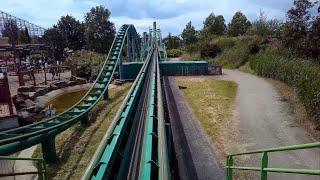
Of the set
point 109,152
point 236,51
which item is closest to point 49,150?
point 109,152

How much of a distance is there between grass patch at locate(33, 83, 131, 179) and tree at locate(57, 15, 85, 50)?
61.8m

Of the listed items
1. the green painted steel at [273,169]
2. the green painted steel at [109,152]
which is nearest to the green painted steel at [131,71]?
the green painted steel at [109,152]

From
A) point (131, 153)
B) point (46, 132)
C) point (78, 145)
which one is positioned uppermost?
point (131, 153)

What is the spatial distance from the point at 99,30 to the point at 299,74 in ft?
201

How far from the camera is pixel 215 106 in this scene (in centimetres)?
1900

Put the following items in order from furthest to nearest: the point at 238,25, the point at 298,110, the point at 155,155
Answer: the point at 238,25, the point at 298,110, the point at 155,155

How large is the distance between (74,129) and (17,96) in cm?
1187

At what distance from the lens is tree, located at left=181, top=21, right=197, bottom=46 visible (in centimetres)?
7381

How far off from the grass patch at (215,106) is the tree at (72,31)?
2147 inches

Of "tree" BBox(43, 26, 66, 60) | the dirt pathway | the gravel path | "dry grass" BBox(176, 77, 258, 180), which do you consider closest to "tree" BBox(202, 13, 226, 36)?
"tree" BBox(43, 26, 66, 60)

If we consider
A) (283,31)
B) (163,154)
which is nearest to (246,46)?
(283,31)

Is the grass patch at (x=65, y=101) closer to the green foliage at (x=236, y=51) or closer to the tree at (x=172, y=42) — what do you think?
the green foliage at (x=236, y=51)

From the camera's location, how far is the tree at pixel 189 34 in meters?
73.8

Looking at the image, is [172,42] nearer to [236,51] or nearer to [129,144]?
[236,51]
